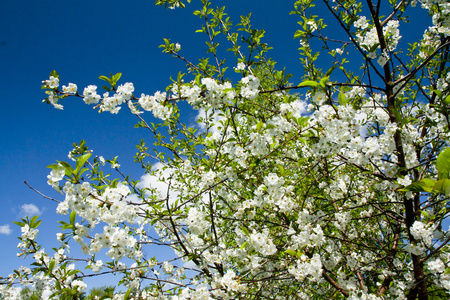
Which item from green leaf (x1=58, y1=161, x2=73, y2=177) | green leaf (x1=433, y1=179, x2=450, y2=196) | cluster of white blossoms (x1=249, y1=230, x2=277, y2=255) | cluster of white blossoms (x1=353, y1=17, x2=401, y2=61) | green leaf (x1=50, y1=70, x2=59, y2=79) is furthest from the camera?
cluster of white blossoms (x1=353, y1=17, x2=401, y2=61)

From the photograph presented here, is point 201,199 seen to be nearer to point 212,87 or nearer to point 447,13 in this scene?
point 212,87

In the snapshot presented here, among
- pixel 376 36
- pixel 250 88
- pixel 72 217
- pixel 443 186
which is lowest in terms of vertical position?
pixel 443 186

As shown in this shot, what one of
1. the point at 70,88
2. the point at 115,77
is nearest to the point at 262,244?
the point at 115,77

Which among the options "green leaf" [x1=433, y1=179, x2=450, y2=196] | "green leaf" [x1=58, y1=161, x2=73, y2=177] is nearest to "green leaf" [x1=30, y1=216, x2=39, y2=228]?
"green leaf" [x1=58, y1=161, x2=73, y2=177]

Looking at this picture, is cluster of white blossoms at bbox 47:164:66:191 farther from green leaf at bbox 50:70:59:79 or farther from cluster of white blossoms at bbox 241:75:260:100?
cluster of white blossoms at bbox 241:75:260:100

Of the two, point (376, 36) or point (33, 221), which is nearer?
point (33, 221)

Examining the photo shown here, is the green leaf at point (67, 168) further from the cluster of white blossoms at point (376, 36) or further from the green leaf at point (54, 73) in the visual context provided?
the cluster of white blossoms at point (376, 36)

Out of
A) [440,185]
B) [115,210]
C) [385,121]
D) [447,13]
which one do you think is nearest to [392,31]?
[447,13]

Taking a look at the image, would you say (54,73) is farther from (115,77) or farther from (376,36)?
(376,36)

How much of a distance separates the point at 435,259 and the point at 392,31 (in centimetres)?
304

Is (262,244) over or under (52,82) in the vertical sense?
under

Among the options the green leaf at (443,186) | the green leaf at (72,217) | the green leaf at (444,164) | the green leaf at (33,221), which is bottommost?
the green leaf at (443,186)

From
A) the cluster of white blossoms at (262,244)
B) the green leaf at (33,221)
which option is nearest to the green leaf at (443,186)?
the cluster of white blossoms at (262,244)

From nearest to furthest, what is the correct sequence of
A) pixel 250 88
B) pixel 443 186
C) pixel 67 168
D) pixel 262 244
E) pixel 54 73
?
pixel 443 186, pixel 67 168, pixel 54 73, pixel 250 88, pixel 262 244
